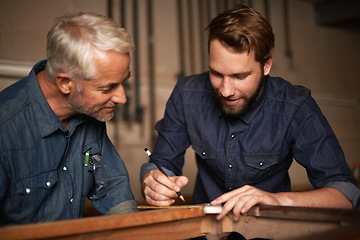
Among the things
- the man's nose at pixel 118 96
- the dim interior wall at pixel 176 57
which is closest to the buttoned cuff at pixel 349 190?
the man's nose at pixel 118 96

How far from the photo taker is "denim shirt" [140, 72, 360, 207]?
5.74ft

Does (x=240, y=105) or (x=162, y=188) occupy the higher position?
(x=240, y=105)

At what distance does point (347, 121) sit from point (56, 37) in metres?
4.86

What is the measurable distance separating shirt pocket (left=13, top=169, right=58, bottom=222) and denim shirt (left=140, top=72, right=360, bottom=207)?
489mm

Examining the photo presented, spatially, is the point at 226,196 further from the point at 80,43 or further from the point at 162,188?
the point at 80,43

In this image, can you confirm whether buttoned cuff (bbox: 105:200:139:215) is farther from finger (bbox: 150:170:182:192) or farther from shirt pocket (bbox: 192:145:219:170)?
shirt pocket (bbox: 192:145:219:170)

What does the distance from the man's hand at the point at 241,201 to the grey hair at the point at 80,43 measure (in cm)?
71

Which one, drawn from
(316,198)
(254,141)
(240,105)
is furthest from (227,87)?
(316,198)

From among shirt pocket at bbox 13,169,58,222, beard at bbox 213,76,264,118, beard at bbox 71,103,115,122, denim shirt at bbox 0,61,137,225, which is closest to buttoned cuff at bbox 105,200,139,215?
denim shirt at bbox 0,61,137,225

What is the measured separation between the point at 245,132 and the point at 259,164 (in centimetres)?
18

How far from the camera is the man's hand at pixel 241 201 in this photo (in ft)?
4.36

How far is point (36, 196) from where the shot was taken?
1485 mm

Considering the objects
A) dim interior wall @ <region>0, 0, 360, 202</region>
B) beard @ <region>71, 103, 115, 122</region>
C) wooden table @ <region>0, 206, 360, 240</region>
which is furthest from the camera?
dim interior wall @ <region>0, 0, 360, 202</region>

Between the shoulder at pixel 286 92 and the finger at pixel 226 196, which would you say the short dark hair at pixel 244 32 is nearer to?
the shoulder at pixel 286 92
